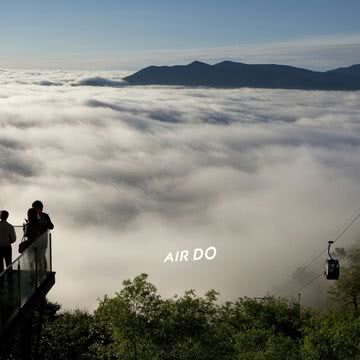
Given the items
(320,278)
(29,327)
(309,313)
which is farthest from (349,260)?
(29,327)

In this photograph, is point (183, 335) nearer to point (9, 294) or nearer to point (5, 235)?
point (5, 235)

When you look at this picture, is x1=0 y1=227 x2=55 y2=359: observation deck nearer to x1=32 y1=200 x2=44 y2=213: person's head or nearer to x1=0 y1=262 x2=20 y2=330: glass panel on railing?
x1=0 y1=262 x2=20 y2=330: glass panel on railing

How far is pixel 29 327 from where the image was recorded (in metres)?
15.5

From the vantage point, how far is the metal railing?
40.9 feet

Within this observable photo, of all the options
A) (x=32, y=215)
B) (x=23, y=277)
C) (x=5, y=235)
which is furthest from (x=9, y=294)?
(x=32, y=215)

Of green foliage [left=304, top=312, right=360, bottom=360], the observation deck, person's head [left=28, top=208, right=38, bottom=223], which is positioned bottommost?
green foliage [left=304, top=312, right=360, bottom=360]

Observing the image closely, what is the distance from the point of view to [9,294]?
12.8 metres

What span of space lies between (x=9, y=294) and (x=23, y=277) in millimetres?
1073

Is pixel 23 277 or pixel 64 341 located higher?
pixel 23 277

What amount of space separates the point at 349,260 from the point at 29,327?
276 ft

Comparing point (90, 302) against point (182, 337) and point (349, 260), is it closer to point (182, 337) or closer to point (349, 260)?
point (349, 260)

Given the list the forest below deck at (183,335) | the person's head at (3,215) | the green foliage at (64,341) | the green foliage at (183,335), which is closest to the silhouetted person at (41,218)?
the person's head at (3,215)

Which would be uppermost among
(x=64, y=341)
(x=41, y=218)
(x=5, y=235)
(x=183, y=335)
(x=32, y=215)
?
(x=32, y=215)

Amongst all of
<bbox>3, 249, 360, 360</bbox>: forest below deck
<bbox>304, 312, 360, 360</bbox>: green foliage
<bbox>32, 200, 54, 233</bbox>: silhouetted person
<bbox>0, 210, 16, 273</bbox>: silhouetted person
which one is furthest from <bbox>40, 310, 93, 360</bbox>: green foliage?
<bbox>0, 210, 16, 273</bbox>: silhouetted person
